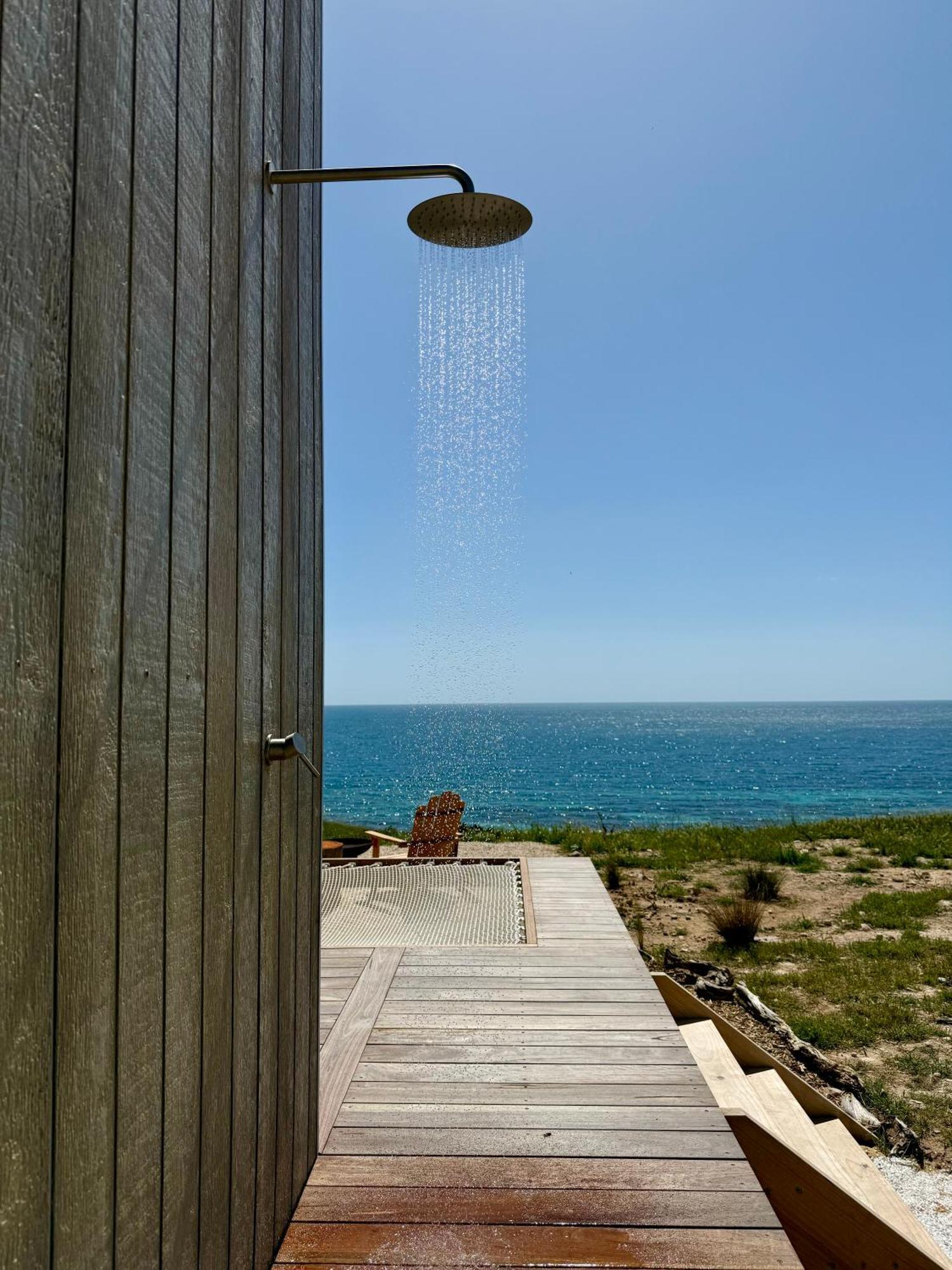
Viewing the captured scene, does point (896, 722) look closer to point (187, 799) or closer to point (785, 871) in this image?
point (785, 871)

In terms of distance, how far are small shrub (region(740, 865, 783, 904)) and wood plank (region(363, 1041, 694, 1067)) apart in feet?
Answer: 15.8

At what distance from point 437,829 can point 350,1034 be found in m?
4.51

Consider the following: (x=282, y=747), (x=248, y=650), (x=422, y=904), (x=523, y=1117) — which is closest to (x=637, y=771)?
(x=422, y=904)

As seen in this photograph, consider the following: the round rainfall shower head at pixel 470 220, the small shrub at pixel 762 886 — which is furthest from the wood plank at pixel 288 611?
the small shrub at pixel 762 886

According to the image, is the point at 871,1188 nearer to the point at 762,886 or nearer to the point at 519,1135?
the point at 519,1135

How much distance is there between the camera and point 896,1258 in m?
2.09

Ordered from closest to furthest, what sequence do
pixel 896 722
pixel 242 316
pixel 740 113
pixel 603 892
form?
pixel 242 316, pixel 603 892, pixel 740 113, pixel 896 722

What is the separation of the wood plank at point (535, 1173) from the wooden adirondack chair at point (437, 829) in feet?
16.3

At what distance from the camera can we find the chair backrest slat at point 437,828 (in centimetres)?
684

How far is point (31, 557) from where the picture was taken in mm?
593

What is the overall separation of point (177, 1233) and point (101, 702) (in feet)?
2.24

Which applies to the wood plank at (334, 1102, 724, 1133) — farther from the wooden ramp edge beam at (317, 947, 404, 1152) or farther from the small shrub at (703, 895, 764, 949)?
the small shrub at (703, 895, 764, 949)

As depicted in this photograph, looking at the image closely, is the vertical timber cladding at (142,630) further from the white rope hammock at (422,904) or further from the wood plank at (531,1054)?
the white rope hammock at (422,904)

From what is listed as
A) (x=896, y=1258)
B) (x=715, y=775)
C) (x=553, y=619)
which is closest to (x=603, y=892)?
(x=896, y=1258)
